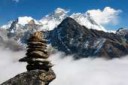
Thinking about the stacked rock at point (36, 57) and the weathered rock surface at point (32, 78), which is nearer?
the weathered rock surface at point (32, 78)

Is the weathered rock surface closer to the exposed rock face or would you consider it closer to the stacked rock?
the exposed rock face

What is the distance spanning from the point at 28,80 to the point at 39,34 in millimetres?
5094

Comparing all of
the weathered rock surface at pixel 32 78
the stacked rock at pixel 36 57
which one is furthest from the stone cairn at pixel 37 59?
the weathered rock surface at pixel 32 78

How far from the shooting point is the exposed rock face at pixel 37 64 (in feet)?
121

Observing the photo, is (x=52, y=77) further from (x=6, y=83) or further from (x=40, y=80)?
(x=6, y=83)

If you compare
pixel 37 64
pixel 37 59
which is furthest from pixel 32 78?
pixel 37 59

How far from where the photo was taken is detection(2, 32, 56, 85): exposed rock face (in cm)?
3679

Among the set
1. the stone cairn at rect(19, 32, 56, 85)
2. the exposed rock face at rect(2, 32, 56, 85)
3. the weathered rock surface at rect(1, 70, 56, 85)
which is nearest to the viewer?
the weathered rock surface at rect(1, 70, 56, 85)

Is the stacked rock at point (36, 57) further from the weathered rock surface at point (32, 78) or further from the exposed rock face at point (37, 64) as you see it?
the weathered rock surface at point (32, 78)

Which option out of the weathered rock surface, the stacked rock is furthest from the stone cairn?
the weathered rock surface

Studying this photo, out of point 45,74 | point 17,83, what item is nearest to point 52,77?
point 45,74

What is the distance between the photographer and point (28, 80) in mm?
36531

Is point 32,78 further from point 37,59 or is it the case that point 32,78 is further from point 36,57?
point 36,57

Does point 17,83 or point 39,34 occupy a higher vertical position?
point 39,34
